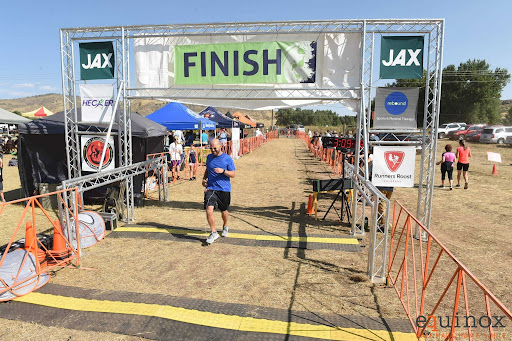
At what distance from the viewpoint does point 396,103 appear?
6.98m

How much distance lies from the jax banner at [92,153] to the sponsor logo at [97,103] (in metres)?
0.93

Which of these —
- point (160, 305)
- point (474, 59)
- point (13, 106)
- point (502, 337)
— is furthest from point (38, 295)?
point (13, 106)

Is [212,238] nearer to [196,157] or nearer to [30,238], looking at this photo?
[30,238]

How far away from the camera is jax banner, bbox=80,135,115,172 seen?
8.86 m

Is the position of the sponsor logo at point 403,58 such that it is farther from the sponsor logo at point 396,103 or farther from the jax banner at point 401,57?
the sponsor logo at point 396,103

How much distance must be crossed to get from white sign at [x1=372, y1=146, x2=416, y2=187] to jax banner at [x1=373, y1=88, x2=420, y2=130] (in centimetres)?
52

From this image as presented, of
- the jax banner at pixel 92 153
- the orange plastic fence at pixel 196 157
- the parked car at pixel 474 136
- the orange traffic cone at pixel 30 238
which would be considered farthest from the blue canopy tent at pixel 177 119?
the parked car at pixel 474 136

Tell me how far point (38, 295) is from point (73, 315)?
890 mm

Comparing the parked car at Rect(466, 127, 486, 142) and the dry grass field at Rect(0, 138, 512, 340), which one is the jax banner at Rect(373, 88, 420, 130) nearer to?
the dry grass field at Rect(0, 138, 512, 340)

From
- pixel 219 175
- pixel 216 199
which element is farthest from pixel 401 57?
pixel 216 199

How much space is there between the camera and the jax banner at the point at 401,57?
22.5 feet

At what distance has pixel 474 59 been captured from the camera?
170 ft

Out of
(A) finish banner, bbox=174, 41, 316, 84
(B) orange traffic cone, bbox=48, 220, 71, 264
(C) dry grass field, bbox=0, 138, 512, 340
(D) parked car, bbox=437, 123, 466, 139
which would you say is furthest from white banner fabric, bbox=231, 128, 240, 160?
(D) parked car, bbox=437, 123, 466, 139

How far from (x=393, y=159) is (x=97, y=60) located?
764 centimetres
